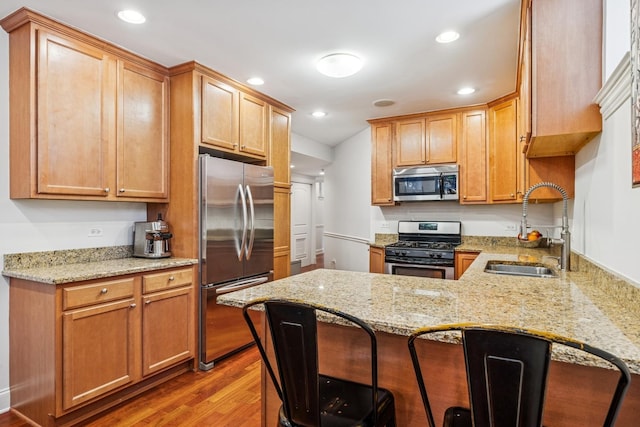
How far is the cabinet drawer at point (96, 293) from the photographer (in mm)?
2031

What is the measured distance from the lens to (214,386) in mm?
2568

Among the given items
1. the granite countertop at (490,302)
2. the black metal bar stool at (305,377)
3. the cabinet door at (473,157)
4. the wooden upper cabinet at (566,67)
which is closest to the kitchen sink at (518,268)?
the granite countertop at (490,302)

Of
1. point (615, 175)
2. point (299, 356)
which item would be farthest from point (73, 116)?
point (615, 175)

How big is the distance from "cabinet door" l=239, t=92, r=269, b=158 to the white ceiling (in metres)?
0.17

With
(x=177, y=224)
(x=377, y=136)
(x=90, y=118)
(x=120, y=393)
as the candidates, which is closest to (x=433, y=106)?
(x=377, y=136)

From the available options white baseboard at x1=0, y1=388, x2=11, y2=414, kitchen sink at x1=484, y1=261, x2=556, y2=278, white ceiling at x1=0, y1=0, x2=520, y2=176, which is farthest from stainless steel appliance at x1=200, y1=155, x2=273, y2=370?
kitchen sink at x1=484, y1=261, x2=556, y2=278

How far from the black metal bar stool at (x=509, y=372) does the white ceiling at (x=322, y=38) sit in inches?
76.7

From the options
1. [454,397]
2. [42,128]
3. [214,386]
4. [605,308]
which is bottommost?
[214,386]

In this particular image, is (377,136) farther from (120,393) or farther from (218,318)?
(120,393)

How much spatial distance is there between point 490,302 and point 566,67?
122 cm

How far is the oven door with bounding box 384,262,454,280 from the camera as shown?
11.9 ft

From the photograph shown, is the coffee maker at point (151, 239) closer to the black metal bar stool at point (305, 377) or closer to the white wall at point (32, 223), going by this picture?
the white wall at point (32, 223)

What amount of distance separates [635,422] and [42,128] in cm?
307

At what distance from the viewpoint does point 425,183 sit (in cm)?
412
